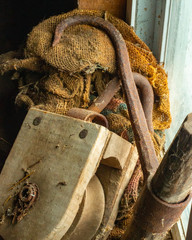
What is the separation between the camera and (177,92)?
1268 mm

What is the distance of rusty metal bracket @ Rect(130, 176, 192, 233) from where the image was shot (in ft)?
2.07

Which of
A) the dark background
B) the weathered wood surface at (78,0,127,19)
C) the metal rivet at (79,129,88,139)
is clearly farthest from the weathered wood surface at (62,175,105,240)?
the dark background

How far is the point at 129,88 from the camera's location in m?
1.01

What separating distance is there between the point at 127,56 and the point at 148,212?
0.62m

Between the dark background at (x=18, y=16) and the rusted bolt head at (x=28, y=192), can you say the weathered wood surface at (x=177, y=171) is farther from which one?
the dark background at (x=18, y=16)

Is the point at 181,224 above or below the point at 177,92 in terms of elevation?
below

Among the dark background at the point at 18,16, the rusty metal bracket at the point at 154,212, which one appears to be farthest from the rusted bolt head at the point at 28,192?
the dark background at the point at 18,16

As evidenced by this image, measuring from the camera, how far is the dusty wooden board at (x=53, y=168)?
2.47 feet

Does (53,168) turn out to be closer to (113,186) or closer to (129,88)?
(113,186)

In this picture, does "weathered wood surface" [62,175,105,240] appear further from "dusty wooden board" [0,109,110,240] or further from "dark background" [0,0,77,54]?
"dark background" [0,0,77,54]

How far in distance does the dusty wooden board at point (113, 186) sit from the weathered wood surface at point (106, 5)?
0.59 metres

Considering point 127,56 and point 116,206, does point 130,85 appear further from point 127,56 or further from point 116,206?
point 116,206

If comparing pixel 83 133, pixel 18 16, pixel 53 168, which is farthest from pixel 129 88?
pixel 18 16

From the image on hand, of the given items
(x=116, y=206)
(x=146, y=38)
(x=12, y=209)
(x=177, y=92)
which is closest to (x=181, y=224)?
(x=116, y=206)
